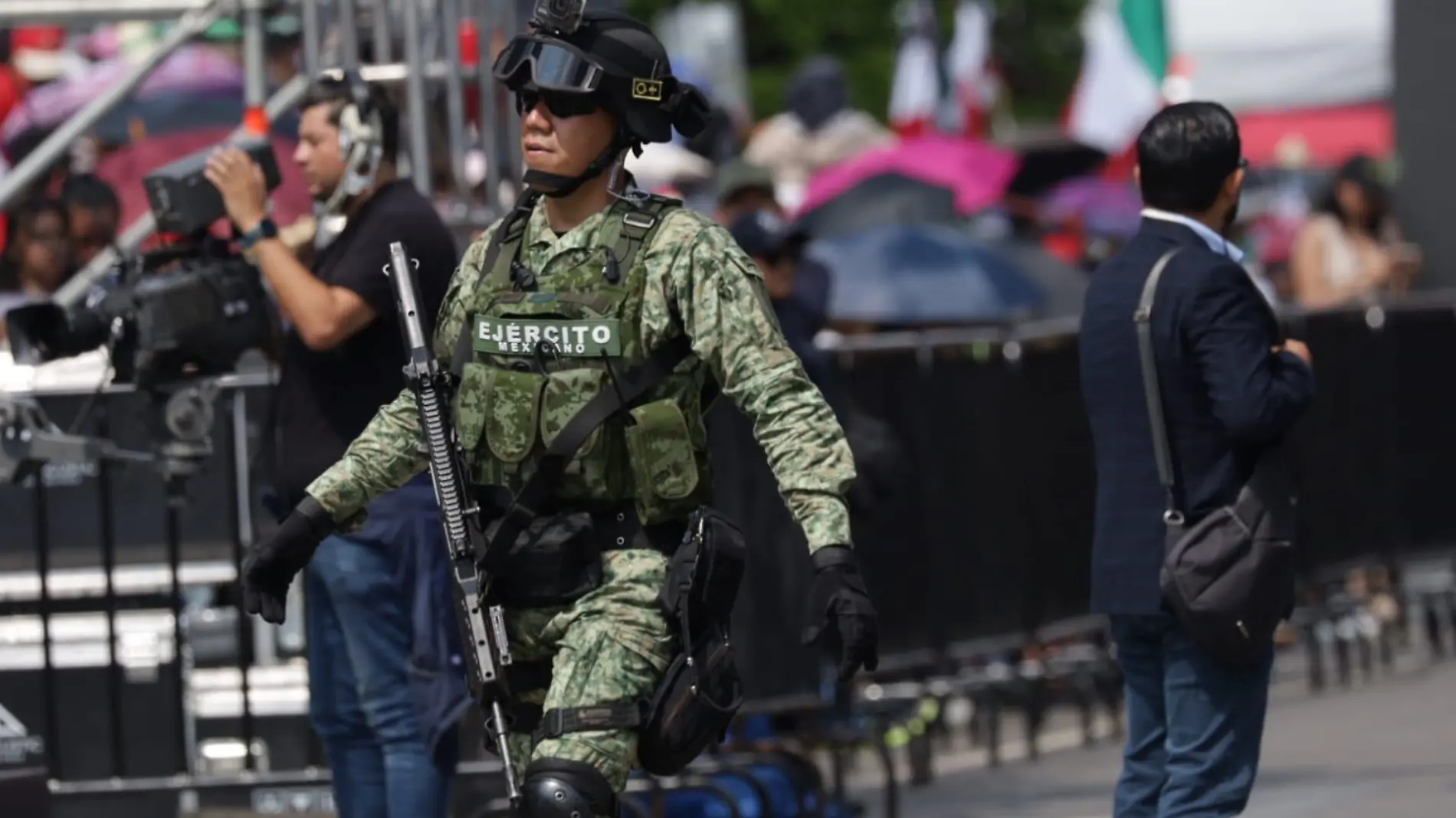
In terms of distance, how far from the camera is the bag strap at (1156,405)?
21.5 ft

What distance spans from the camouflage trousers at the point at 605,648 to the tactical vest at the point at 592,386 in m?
0.13

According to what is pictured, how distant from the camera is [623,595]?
18.3 feet

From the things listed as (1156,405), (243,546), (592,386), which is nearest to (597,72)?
(592,386)

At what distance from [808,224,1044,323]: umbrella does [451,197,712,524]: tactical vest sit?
24.1 ft

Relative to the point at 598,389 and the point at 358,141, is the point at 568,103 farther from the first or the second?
the point at 358,141

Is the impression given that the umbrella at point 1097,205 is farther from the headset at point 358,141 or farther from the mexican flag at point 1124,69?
the headset at point 358,141

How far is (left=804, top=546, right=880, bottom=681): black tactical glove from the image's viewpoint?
511 centimetres

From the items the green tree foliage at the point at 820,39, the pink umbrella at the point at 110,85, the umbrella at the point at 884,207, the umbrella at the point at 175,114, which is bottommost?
the umbrella at the point at 884,207

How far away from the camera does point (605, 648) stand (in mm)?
5520

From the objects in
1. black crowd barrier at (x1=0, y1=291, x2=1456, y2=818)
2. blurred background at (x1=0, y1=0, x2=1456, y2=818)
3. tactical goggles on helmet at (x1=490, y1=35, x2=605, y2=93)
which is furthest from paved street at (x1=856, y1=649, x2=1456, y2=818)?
tactical goggles on helmet at (x1=490, y1=35, x2=605, y2=93)

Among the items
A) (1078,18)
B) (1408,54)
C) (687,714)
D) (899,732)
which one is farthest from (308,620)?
(1078,18)

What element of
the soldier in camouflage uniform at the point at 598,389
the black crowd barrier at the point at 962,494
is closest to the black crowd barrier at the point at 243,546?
the black crowd barrier at the point at 962,494

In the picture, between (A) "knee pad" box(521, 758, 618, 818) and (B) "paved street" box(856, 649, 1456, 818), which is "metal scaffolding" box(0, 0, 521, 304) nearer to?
(B) "paved street" box(856, 649, 1456, 818)

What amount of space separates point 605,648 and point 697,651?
6.6 inches
